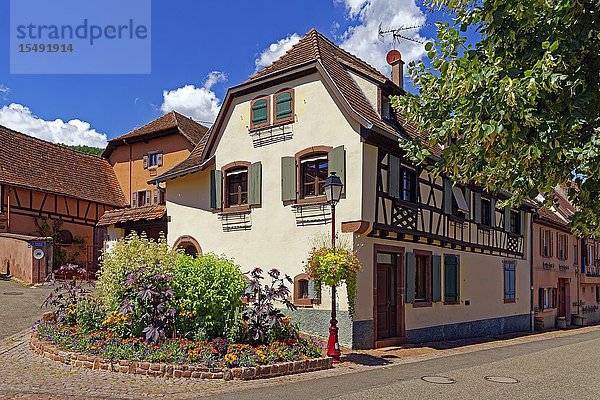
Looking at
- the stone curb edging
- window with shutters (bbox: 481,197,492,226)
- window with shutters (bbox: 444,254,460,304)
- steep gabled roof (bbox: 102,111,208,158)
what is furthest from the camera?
Result: steep gabled roof (bbox: 102,111,208,158)

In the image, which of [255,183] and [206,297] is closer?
[206,297]

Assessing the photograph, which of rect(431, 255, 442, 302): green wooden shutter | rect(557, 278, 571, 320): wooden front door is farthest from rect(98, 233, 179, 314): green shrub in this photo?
rect(557, 278, 571, 320): wooden front door

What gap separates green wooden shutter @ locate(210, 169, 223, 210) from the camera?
61.5 feet

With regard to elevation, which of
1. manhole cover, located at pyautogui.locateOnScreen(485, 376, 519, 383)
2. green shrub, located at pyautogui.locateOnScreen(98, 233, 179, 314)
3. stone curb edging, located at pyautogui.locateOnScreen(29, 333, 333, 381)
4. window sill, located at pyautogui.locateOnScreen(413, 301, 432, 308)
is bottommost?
manhole cover, located at pyautogui.locateOnScreen(485, 376, 519, 383)

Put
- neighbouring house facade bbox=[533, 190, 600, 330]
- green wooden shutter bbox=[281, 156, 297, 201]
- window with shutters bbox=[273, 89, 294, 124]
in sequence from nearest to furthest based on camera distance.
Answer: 1. green wooden shutter bbox=[281, 156, 297, 201]
2. window with shutters bbox=[273, 89, 294, 124]
3. neighbouring house facade bbox=[533, 190, 600, 330]

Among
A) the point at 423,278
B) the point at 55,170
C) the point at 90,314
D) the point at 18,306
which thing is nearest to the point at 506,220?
the point at 423,278

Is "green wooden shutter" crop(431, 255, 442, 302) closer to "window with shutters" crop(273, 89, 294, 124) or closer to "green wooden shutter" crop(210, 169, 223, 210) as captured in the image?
"window with shutters" crop(273, 89, 294, 124)

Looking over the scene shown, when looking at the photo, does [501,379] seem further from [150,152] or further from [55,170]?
[55,170]

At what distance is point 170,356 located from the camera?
34.4ft

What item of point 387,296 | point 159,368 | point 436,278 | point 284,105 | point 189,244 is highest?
point 284,105

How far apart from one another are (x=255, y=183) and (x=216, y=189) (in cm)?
177

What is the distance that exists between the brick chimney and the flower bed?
41.5 ft

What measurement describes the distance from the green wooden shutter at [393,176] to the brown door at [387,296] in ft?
5.79

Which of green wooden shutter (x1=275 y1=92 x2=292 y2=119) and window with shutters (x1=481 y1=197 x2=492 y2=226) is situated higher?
green wooden shutter (x1=275 y1=92 x2=292 y2=119)
